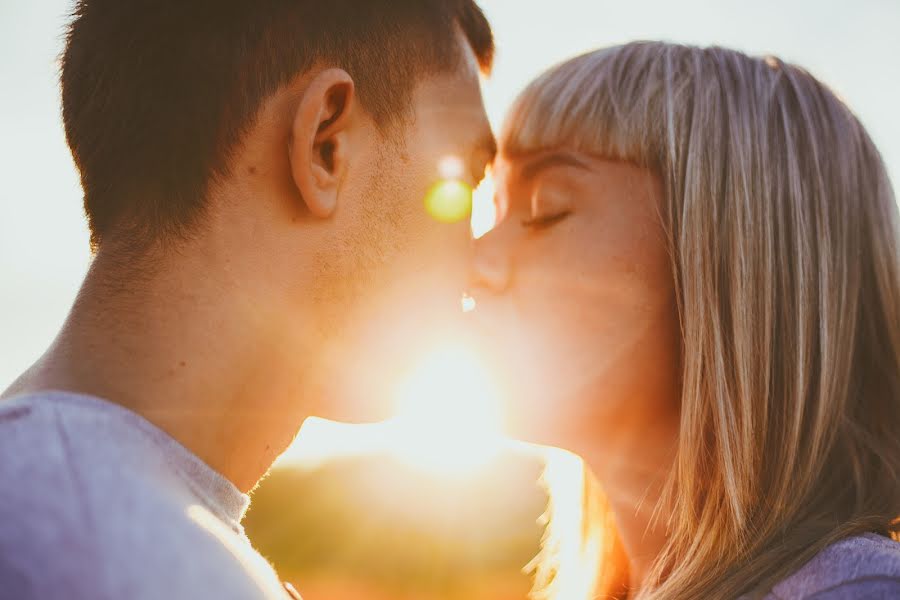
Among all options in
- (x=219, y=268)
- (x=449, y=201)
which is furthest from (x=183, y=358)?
(x=449, y=201)

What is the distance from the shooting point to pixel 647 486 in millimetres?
2975

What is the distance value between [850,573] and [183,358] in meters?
1.78

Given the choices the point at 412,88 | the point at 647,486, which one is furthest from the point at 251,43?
the point at 647,486

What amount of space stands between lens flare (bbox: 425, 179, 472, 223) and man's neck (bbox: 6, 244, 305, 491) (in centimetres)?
78

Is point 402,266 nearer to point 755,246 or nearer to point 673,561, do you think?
point 755,246

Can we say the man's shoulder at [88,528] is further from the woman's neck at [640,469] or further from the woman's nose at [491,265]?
the woman's neck at [640,469]

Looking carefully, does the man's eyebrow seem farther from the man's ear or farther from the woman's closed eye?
the man's ear

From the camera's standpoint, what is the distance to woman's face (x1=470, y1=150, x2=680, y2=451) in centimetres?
280

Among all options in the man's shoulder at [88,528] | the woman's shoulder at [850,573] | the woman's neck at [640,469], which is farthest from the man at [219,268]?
the woman's shoulder at [850,573]

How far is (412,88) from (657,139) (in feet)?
3.09

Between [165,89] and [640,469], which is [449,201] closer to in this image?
[165,89]

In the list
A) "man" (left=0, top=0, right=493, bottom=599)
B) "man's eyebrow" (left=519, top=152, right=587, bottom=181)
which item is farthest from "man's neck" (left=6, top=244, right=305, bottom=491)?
"man's eyebrow" (left=519, top=152, right=587, bottom=181)

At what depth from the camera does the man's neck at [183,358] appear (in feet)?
5.60

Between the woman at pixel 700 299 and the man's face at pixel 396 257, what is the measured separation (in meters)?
0.32
